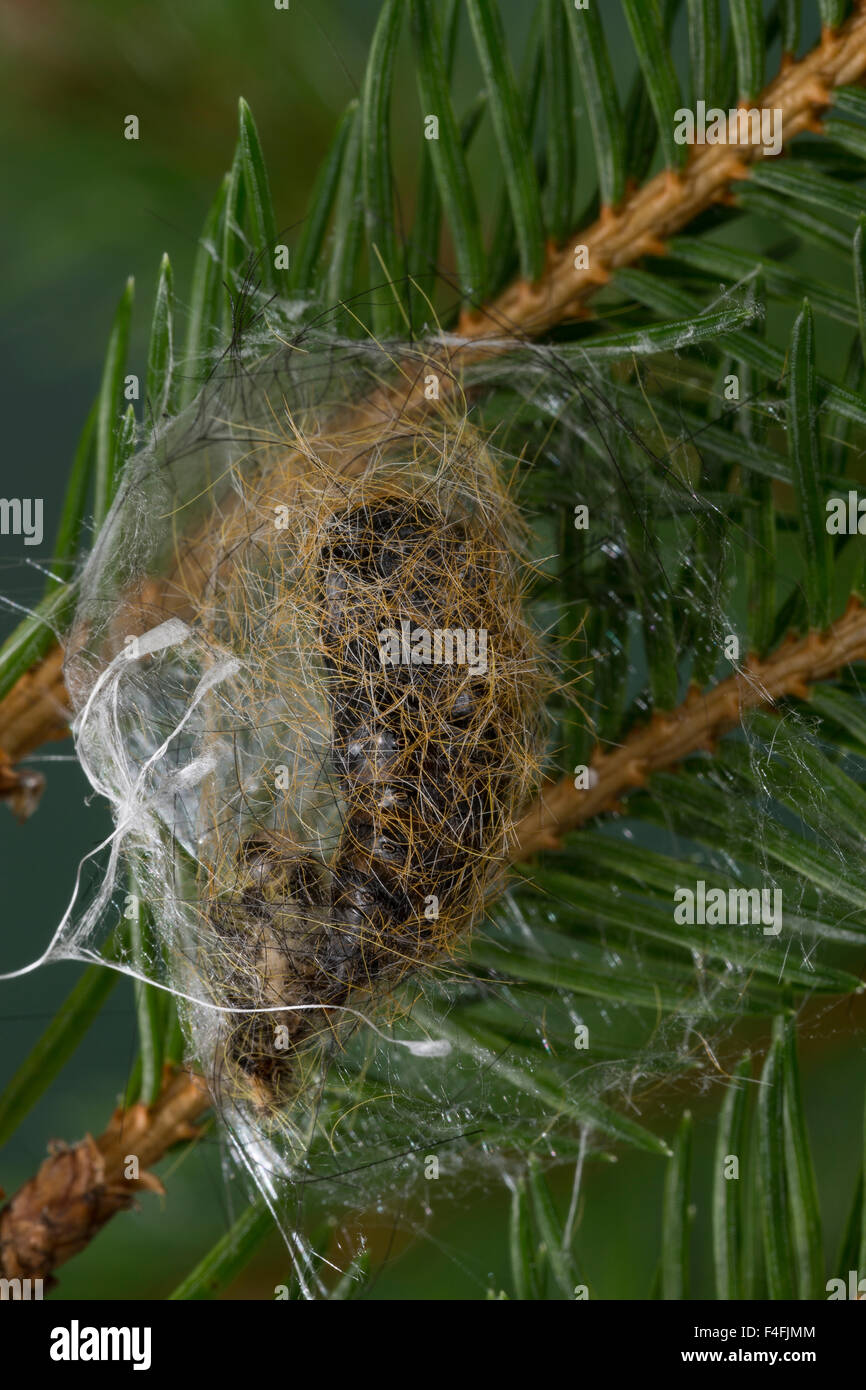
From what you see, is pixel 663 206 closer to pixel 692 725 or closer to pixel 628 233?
pixel 628 233

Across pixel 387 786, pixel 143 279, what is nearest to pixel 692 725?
pixel 387 786

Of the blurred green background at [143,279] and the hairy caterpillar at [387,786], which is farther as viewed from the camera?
the blurred green background at [143,279]

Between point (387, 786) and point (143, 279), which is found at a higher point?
point (143, 279)

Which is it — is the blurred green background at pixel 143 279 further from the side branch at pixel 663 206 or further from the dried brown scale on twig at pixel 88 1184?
the side branch at pixel 663 206

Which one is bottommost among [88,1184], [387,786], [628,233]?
[88,1184]

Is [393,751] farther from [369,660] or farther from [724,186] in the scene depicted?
[724,186]

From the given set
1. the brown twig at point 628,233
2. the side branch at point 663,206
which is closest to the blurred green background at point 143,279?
the brown twig at point 628,233
